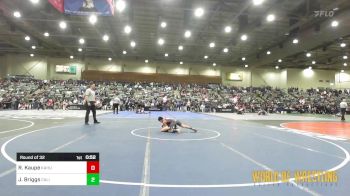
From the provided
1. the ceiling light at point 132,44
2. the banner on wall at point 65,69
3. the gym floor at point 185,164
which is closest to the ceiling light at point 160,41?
the ceiling light at point 132,44

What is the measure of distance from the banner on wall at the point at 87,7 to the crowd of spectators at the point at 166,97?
16.8m

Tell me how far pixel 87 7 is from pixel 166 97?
2463 centimetres

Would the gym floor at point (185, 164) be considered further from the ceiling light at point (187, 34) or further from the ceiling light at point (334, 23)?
the ceiling light at point (187, 34)

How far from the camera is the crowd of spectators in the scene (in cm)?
2942

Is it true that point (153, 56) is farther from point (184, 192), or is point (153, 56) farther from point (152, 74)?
point (184, 192)

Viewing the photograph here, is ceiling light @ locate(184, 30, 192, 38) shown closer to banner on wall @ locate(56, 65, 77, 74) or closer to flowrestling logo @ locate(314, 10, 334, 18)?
flowrestling logo @ locate(314, 10, 334, 18)

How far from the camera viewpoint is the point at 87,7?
8.83 metres

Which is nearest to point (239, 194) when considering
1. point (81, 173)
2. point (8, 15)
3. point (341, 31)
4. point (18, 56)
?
point (81, 173)

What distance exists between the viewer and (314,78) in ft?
156

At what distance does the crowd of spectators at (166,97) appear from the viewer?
29.4 meters


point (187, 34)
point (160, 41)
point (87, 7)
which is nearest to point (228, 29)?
point (187, 34)

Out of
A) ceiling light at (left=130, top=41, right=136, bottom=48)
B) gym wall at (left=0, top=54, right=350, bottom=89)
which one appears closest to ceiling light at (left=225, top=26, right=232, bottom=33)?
ceiling light at (left=130, top=41, right=136, bottom=48)

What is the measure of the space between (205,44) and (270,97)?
13.4 metres

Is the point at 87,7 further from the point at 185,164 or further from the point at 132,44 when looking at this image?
the point at 132,44
